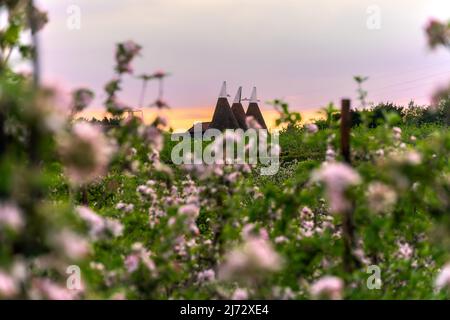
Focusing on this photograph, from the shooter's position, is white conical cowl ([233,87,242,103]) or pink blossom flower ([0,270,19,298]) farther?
white conical cowl ([233,87,242,103])

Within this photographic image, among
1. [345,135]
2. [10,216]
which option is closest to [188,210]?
[345,135]

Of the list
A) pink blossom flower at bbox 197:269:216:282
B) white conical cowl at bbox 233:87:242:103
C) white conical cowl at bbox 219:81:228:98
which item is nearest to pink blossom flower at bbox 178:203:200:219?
pink blossom flower at bbox 197:269:216:282

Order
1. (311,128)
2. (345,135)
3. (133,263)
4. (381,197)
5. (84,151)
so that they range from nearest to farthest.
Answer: (84,151) < (381,197) < (133,263) < (345,135) < (311,128)

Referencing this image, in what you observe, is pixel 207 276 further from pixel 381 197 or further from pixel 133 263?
pixel 381 197

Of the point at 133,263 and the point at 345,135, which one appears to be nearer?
the point at 133,263

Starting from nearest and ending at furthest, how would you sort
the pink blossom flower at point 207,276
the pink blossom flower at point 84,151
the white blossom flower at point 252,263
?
the pink blossom flower at point 84,151, the white blossom flower at point 252,263, the pink blossom flower at point 207,276

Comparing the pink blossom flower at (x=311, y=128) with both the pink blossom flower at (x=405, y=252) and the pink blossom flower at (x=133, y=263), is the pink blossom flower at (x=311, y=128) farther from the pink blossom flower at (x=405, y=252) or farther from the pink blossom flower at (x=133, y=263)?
Answer: the pink blossom flower at (x=133, y=263)

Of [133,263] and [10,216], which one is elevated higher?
[10,216]

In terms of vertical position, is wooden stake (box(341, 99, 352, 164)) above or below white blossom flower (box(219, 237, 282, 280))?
above

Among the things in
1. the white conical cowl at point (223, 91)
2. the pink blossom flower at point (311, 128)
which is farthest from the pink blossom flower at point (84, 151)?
the white conical cowl at point (223, 91)

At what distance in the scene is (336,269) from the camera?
5090 millimetres

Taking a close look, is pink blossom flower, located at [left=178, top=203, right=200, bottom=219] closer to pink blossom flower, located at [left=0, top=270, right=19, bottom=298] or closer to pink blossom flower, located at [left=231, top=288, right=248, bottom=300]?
pink blossom flower, located at [left=231, top=288, right=248, bottom=300]

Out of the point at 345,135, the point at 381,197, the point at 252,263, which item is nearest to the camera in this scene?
the point at 252,263
